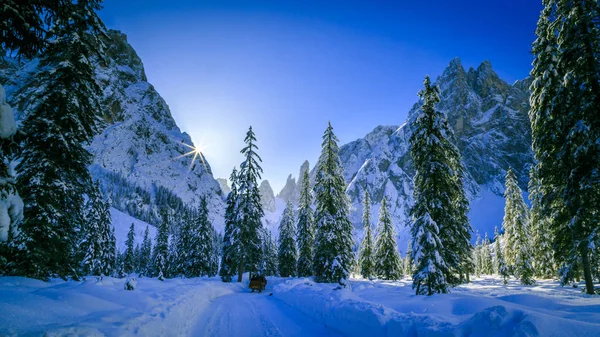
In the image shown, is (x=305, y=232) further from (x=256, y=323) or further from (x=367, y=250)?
(x=256, y=323)

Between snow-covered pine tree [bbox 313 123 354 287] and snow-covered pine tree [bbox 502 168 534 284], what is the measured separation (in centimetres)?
2121

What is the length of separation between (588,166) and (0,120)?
2044 centimetres

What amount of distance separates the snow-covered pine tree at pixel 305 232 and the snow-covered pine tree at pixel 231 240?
985 centimetres

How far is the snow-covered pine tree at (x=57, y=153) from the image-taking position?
38.9 feet

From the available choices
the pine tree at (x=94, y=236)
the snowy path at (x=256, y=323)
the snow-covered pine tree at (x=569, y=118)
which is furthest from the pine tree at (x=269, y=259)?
the snow-covered pine tree at (x=569, y=118)

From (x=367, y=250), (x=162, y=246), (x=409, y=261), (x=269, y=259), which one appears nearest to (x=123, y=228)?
(x=162, y=246)

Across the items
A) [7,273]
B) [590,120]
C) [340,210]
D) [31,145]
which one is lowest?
[7,273]

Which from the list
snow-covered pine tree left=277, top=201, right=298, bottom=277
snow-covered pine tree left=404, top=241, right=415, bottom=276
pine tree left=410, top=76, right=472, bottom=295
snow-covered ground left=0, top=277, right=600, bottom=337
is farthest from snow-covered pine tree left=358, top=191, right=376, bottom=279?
snow-covered ground left=0, top=277, right=600, bottom=337

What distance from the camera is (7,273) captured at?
11078mm

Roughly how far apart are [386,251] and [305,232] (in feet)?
44.0

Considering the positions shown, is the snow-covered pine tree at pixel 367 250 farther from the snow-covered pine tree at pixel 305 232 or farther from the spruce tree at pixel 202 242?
the spruce tree at pixel 202 242

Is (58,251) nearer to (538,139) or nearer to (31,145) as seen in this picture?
(31,145)

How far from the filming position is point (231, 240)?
28.7m

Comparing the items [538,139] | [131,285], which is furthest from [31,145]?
[538,139]
